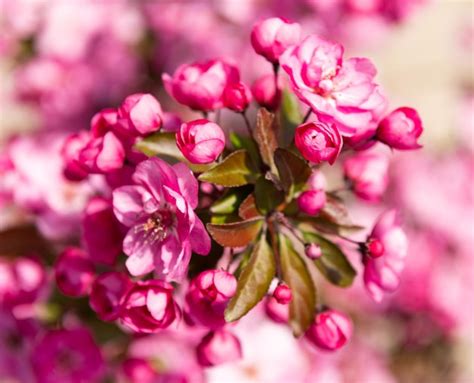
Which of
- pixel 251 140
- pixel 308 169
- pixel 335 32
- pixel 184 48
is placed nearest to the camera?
pixel 308 169

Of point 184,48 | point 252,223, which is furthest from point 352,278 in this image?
point 184,48

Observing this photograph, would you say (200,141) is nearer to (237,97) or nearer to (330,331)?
(237,97)

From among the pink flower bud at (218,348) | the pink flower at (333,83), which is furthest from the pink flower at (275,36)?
the pink flower bud at (218,348)

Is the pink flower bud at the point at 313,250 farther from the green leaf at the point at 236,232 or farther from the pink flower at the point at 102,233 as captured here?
the pink flower at the point at 102,233

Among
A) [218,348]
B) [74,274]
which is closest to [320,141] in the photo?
[218,348]

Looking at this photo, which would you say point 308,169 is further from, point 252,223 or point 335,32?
point 335,32

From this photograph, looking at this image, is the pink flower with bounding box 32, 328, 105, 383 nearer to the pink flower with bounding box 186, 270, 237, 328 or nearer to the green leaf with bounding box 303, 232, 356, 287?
the pink flower with bounding box 186, 270, 237, 328
